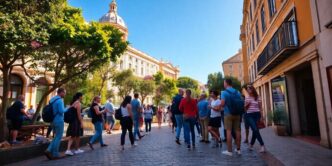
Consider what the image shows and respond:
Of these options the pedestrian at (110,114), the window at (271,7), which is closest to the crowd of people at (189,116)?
the pedestrian at (110,114)

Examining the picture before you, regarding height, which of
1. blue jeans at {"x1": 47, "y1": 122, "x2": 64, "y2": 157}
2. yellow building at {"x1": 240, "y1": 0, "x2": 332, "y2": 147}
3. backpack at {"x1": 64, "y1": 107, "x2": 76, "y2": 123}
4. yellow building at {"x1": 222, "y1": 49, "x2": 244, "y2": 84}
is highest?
yellow building at {"x1": 222, "y1": 49, "x2": 244, "y2": 84}

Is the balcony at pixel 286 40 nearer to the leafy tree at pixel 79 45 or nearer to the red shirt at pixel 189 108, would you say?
the red shirt at pixel 189 108

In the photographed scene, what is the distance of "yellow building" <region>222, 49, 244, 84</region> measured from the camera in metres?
67.3

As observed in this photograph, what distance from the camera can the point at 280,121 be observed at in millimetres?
10875

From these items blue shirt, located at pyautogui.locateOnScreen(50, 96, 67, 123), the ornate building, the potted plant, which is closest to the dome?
the ornate building

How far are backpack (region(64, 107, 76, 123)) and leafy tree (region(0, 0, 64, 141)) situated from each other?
110 inches

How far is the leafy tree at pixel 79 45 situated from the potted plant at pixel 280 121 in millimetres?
9062

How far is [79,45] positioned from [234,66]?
2492 inches

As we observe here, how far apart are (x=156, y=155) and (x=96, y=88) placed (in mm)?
25101

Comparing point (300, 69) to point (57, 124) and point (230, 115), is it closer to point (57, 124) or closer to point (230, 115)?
point (230, 115)

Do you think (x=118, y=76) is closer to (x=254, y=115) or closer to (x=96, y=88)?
(x=96, y=88)

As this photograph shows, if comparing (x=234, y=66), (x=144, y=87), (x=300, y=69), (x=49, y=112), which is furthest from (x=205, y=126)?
(x=234, y=66)

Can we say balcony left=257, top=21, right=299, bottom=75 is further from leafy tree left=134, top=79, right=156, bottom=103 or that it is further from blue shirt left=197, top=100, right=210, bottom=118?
leafy tree left=134, top=79, right=156, bottom=103

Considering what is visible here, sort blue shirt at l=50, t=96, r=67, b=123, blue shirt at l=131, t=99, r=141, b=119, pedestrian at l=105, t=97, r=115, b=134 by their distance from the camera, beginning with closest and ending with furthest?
1. blue shirt at l=50, t=96, r=67, b=123
2. blue shirt at l=131, t=99, r=141, b=119
3. pedestrian at l=105, t=97, r=115, b=134
